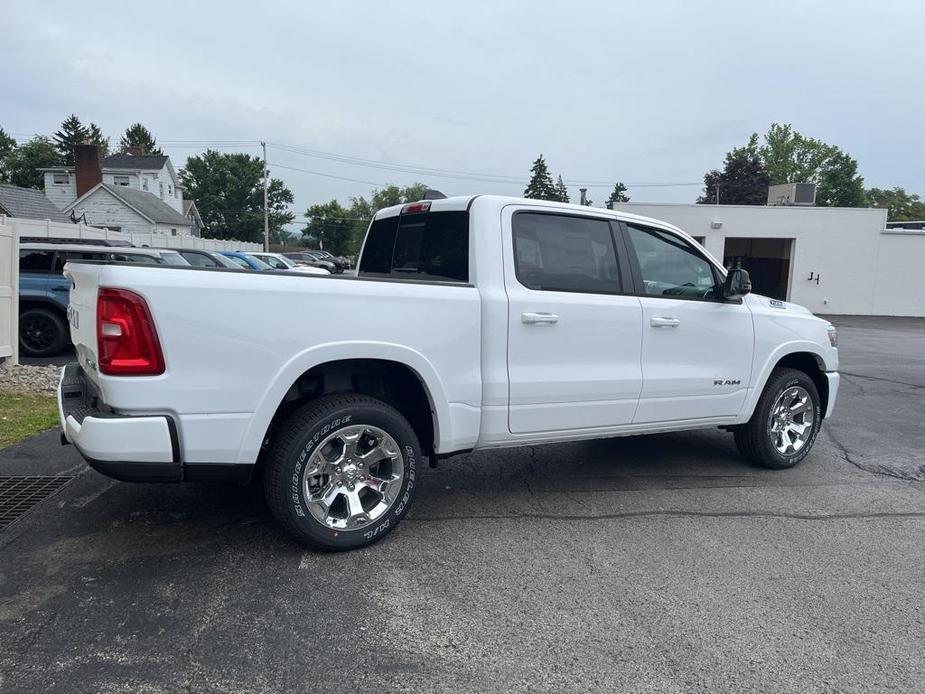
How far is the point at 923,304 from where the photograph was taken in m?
27.1

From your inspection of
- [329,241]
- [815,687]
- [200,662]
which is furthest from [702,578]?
[329,241]

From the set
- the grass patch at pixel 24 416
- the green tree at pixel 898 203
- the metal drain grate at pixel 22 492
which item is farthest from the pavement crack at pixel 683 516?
the green tree at pixel 898 203

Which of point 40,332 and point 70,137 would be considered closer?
point 40,332

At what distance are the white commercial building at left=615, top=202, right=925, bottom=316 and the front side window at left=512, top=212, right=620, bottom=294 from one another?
71.9ft

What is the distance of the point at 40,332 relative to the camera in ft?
35.6

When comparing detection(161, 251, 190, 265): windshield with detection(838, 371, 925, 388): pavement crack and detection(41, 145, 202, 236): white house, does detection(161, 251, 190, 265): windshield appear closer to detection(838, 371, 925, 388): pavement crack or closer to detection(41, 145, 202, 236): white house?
detection(838, 371, 925, 388): pavement crack

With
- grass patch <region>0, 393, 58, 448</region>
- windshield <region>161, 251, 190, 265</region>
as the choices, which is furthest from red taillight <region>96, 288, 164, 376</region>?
windshield <region>161, 251, 190, 265</region>

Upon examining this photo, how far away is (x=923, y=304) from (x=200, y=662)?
101ft

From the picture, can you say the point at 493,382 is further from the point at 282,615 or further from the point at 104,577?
the point at 104,577

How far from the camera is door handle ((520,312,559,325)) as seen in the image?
14.0 ft

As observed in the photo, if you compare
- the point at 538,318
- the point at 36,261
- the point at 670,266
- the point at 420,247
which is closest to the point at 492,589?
the point at 538,318

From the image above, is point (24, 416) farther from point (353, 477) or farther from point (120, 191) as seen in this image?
point (120, 191)

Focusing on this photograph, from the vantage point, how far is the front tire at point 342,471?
369 centimetres

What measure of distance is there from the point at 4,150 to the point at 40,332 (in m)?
75.0
